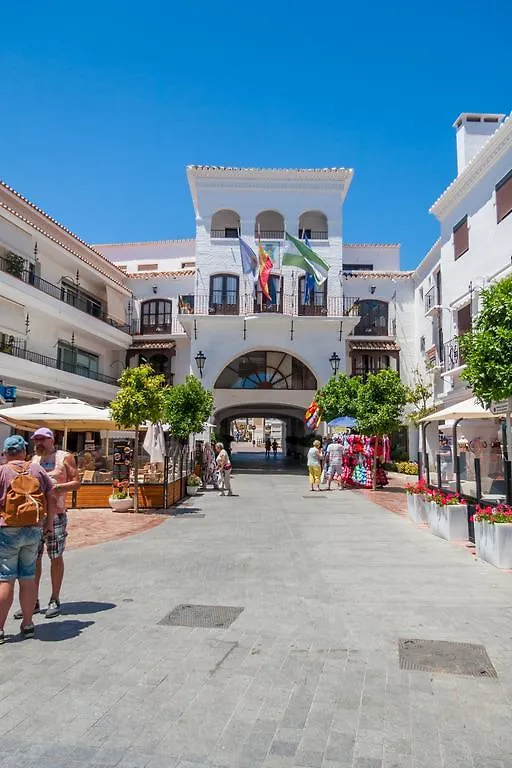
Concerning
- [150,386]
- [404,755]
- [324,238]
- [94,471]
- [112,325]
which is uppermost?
[324,238]

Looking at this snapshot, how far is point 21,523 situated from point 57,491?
82 centimetres

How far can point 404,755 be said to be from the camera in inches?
127

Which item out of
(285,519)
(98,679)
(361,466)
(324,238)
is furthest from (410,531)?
(324,238)

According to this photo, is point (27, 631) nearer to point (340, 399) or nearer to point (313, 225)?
point (340, 399)

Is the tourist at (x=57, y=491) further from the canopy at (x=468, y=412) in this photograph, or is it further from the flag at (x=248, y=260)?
the flag at (x=248, y=260)

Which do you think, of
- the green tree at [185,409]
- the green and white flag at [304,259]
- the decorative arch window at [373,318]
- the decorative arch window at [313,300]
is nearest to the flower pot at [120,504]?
the green tree at [185,409]

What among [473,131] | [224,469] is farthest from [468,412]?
[473,131]

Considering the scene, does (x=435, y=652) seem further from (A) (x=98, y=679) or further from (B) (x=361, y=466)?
(B) (x=361, y=466)

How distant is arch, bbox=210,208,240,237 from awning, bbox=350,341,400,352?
867cm

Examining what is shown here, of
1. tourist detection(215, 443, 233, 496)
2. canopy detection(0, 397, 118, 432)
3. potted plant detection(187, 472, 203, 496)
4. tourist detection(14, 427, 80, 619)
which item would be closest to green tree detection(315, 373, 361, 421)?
tourist detection(215, 443, 233, 496)

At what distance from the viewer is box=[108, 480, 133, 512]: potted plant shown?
48.1ft

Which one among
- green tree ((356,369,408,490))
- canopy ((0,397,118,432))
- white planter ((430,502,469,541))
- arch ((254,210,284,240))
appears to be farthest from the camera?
arch ((254,210,284,240))

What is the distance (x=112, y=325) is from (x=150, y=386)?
17550 mm

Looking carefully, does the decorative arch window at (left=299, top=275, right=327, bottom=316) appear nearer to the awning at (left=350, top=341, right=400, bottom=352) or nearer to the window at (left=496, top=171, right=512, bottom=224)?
the awning at (left=350, top=341, right=400, bottom=352)
